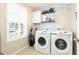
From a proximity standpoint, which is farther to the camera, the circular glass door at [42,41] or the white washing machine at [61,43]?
the circular glass door at [42,41]

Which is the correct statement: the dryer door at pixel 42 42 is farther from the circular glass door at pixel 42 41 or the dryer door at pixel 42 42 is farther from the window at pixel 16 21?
the window at pixel 16 21

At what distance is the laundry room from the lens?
1.55 metres

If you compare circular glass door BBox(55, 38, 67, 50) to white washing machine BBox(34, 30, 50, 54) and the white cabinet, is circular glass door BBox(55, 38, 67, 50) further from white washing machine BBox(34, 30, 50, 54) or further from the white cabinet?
the white cabinet

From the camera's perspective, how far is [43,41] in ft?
5.50

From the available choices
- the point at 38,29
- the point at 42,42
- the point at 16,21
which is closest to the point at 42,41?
the point at 42,42

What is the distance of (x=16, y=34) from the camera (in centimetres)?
161

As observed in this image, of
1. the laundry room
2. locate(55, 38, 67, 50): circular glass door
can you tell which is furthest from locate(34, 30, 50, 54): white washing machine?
locate(55, 38, 67, 50): circular glass door

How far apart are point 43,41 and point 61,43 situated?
275 millimetres

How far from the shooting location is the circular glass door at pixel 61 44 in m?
1.62

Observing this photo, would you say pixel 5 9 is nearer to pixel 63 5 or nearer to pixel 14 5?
pixel 14 5

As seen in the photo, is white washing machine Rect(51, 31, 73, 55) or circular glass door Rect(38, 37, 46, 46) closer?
white washing machine Rect(51, 31, 73, 55)

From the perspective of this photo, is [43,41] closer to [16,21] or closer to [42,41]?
[42,41]

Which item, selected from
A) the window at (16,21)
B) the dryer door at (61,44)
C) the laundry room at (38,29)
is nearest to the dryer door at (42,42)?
the laundry room at (38,29)
